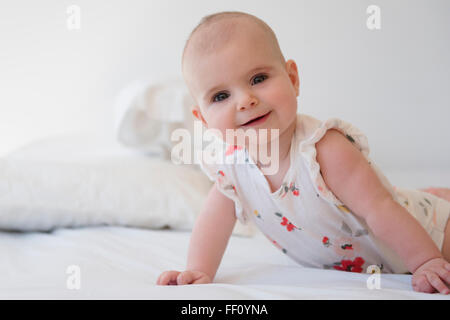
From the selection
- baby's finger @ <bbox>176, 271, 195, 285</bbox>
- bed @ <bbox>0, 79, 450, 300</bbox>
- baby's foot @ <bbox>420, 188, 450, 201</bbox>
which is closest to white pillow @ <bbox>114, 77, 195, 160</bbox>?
bed @ <bbox>0, 79, 450, 300</bbox>

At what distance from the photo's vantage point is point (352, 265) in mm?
855

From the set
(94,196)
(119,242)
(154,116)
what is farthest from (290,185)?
(154,116)

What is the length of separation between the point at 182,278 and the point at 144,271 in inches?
6.4

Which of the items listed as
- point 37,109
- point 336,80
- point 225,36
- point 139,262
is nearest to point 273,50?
point 225,36

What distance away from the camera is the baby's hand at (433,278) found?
0.59m

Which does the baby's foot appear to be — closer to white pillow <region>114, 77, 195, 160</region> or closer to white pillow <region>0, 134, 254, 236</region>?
white pillow <region>0, 134, 254, 236</region>

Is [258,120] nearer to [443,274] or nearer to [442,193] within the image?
[443,274]

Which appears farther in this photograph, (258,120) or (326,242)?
(326,242)

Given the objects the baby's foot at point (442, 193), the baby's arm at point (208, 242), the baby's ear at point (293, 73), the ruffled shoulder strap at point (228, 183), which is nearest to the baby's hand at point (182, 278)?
the baby's arm at point (208, 242)

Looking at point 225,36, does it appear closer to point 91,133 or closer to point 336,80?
point 336,80

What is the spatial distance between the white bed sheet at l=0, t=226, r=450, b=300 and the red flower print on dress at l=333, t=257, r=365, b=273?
9 cm

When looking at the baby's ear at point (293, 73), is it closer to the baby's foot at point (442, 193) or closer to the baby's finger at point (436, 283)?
the baby's finger at point (436, 283)

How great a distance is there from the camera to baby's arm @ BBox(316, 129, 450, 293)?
67 cm

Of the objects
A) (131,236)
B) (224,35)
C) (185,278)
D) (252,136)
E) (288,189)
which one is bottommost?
(131,236)
